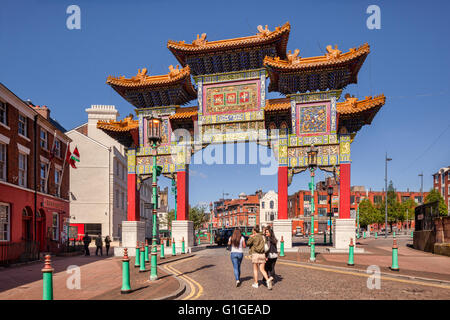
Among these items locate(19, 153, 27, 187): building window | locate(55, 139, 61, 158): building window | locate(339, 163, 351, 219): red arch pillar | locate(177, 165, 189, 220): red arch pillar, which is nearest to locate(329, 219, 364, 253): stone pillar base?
locate(339, 163, 351, 219): red arch pillar

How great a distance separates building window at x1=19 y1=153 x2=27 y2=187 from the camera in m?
23.6

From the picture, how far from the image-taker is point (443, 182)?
83688 millimetres

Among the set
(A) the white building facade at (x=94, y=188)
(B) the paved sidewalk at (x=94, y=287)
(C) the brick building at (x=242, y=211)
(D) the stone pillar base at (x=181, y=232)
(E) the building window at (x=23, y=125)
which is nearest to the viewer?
(B) the paved sidewalk at (x=94, y=287)

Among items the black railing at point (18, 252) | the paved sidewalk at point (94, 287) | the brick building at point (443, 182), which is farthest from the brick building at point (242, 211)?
the paved sidewalk at point (94, 287)

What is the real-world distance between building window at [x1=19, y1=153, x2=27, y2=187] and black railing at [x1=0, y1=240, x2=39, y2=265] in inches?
160

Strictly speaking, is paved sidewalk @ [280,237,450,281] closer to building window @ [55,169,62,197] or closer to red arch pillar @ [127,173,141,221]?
red arch pillar @ [127,173,141,221]

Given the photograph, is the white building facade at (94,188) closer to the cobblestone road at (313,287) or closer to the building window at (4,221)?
the building window at (4,221)

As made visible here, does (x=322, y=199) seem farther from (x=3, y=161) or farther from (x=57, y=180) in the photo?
(x=3, y=161)

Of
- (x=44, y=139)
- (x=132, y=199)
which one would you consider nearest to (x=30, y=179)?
(x=44, y=139)

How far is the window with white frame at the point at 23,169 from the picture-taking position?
77.5 feet

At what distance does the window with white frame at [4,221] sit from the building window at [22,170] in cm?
233

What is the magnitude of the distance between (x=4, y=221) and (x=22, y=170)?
3.68 metres
